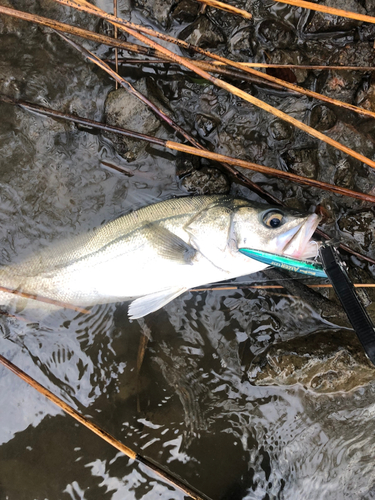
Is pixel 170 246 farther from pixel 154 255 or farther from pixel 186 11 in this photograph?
pixel 186 11

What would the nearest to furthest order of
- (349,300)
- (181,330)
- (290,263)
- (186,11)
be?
(349,300) < (290,263) < (186,11) < (181,330)

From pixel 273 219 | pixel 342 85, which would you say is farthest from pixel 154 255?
pixel 342 85

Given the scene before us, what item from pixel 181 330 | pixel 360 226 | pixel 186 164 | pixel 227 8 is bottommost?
pixel 181 330

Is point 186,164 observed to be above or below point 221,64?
below

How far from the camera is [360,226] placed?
3396 millimetres

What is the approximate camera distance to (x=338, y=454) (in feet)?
9.98

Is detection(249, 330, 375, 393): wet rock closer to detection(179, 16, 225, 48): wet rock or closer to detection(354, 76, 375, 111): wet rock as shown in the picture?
detection(354, 76, 375, 111): wet rock

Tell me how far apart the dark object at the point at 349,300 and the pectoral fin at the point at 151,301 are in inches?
51.8

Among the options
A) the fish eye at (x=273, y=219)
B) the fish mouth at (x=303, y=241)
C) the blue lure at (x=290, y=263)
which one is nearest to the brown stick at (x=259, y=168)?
the fish eye at (x=273, y=219)

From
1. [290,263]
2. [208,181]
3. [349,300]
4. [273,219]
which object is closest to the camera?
[349,300]

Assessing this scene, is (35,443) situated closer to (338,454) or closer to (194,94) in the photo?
(338,454)

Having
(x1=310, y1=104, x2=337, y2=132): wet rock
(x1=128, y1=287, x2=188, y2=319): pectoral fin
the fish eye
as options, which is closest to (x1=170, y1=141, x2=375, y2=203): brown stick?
the fish eye

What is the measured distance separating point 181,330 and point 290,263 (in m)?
1.47

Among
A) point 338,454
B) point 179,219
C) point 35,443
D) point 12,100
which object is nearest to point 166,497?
point 35,443
